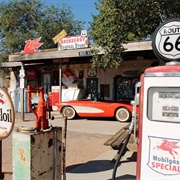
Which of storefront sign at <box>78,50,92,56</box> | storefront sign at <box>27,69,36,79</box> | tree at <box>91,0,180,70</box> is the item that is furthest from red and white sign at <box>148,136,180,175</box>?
storefront sign at <box>27,69,36,79</box>

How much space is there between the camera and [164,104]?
292 centimetres

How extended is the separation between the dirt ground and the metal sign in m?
0.86

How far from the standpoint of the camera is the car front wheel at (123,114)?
10570 millimetres

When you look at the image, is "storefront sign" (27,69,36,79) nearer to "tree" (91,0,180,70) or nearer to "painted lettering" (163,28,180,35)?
"tree" (91,0,180,70)

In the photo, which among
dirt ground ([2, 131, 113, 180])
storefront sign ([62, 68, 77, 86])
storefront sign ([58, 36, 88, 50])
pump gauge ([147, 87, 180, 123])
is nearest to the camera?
pump gauge ([147, 87, 180, 123])

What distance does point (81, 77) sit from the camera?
14273 mm

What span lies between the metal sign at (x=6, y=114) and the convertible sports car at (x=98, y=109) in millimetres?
7262

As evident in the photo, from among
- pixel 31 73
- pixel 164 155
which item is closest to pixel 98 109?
pixel 31 73

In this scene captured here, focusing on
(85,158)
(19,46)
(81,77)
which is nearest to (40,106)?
(85,158)

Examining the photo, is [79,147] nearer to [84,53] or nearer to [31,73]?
[84,53]

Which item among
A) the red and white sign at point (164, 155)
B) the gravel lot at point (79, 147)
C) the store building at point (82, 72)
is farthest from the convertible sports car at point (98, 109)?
the red and white sign at point (164, 155)

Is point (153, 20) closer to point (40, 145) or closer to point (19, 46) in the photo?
point (40, 145)

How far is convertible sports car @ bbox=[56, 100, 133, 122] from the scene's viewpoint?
1062cm

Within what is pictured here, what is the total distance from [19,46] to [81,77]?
1362 centimetres
